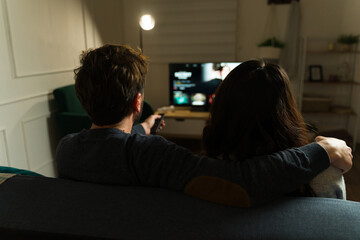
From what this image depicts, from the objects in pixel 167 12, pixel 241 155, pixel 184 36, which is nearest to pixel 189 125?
pixel 184 36

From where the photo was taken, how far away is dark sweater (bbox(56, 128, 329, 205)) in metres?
0.71

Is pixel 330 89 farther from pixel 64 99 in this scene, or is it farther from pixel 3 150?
pixel 3 150

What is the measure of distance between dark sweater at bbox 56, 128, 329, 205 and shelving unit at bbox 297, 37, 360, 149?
11.3 feet

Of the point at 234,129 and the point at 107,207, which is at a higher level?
the point at 234,129

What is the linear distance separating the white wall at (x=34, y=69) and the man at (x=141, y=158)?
1794mm

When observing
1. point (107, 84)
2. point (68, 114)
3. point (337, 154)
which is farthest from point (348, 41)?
point (107, 84)

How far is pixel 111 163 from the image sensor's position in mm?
839

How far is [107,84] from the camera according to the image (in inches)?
37.1

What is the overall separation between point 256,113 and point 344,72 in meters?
3.66

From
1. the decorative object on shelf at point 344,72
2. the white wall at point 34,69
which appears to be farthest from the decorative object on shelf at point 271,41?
the white wall at point 34,69

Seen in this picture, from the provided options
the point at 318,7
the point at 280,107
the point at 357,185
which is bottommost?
the point at 357,185

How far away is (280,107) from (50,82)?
2599 millimetres

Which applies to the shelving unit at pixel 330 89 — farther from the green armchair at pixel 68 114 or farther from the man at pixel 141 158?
the man at pixel 141 158

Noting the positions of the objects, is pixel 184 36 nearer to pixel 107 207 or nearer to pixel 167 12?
pixel 167 12
